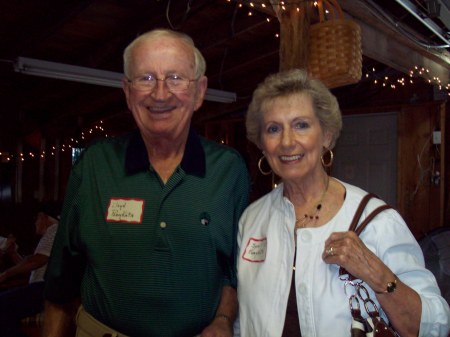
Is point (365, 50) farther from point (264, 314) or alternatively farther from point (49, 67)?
point (264, 314)

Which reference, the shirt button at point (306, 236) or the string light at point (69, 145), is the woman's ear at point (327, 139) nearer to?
the shirt button at point (306, 236)

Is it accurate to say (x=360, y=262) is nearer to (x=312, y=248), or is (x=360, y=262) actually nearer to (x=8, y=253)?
(x=312, y=248)

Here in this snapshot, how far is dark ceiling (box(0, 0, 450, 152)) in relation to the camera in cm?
394

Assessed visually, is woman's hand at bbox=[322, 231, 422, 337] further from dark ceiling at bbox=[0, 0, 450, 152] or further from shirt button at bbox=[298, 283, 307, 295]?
dark ceiling at bbox=[0, 0, 450, 152]

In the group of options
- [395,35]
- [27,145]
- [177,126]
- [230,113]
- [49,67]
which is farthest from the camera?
[230,113]

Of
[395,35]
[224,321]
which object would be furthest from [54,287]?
[395,35]

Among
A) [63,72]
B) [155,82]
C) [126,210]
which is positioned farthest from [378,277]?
[63,72]

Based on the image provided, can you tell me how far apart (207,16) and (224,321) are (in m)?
3.68

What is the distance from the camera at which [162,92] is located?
1578 millimetres

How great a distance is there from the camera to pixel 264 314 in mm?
1562

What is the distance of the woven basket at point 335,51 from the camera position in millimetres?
2350

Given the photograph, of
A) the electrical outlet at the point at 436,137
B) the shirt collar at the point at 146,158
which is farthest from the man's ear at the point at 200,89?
the electrical outlet at the point at 436,137

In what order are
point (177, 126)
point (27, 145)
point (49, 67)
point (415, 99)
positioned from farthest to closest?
1. point (27, 145)
2. point (415, 99)
3. point (49, 67)
4. point (177, 126)

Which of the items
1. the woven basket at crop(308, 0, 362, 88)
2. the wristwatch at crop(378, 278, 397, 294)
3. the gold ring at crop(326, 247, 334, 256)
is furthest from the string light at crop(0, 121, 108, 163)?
the wristwatch at crop(378, 278, 397, 294)
